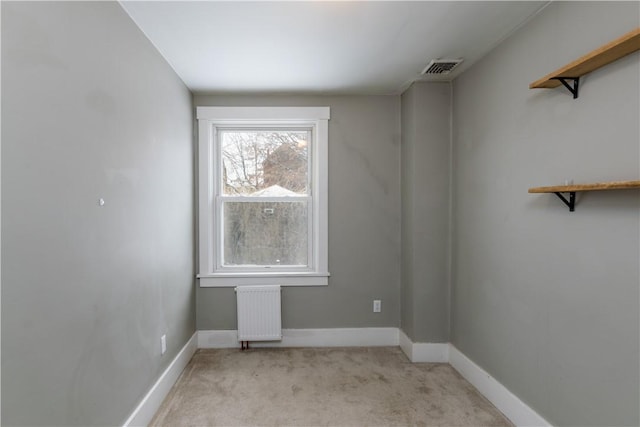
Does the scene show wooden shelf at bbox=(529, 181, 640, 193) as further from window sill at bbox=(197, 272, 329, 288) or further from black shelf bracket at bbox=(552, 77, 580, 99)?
window sill at bbox=(197, 272, 329, 288)

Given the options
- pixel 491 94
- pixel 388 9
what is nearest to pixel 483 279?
pixel 491 94

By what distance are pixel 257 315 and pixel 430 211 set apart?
1890mm

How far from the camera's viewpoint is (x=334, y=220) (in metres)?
3.10

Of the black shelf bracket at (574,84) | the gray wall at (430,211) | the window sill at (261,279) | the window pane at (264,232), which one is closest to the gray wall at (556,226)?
the black shelf bracket at (574,84)

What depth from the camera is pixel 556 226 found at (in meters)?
1.66

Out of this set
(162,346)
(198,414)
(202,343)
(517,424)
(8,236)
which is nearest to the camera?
(8,236)

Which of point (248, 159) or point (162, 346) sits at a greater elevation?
point (248, 159)

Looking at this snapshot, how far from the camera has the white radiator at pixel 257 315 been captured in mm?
2975

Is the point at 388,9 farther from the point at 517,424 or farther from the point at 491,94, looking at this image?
the point at 517,424

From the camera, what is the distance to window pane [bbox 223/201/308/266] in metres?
3.16

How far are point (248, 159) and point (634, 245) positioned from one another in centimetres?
286

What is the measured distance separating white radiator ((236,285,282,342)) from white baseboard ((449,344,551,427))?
63.1 inches

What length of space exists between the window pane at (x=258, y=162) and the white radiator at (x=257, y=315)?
39.0 inches

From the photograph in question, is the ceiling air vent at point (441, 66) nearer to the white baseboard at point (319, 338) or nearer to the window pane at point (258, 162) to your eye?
the window pane at point (258, 162)
